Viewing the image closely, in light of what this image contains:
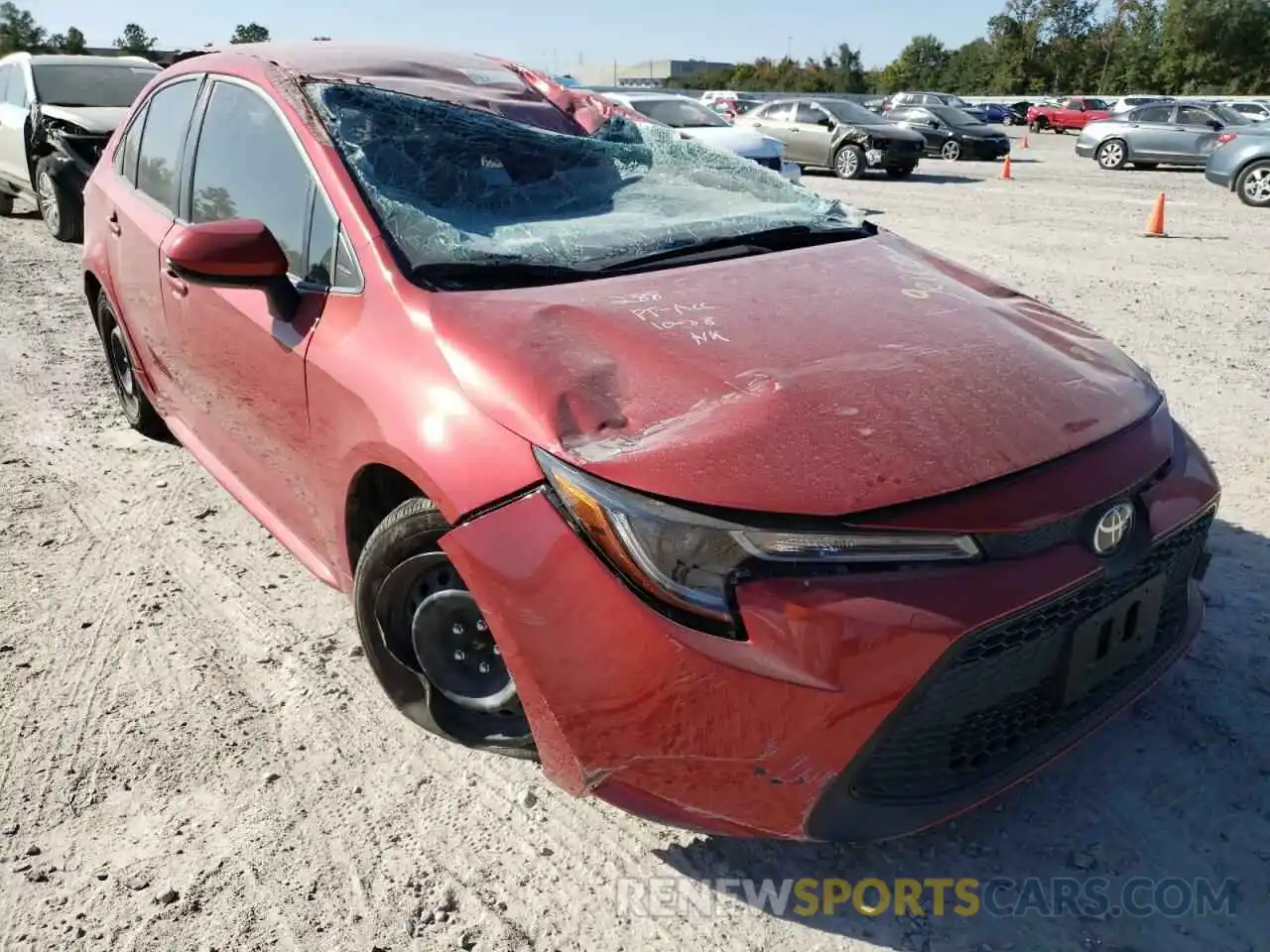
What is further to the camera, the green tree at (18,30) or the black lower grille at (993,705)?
the green tree at (18,30)

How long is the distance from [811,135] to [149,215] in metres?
16.6

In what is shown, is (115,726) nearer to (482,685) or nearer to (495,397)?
(482,685)

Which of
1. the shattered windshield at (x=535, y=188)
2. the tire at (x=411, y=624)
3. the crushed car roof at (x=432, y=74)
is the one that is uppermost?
the crushed car roof at (x=432, y=74)

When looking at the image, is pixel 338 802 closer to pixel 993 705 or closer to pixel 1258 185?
pixel 993 705

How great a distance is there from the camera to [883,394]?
1995mm

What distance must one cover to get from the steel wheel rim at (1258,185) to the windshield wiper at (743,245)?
13.1m

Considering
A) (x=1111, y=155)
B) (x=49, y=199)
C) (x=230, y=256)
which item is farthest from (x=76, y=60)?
(x=1111, y=155)

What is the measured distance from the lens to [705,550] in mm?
1726

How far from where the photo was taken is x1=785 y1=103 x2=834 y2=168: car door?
1834cm

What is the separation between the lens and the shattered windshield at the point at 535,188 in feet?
8.37

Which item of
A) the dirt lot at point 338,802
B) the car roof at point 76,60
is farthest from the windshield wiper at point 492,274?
the car roof at point 76,60

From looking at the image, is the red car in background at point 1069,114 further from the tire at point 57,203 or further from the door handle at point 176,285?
the door handle at point 176,285

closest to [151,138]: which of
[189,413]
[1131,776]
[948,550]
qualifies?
[189,413]

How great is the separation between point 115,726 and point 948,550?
7.17ft
